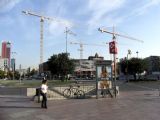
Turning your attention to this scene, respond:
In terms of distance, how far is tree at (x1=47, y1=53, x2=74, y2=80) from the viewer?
83.6m

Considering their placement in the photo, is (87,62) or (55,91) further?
(87,62)

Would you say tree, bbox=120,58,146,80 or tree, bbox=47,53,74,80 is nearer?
tree, bbox=47,53,74,80

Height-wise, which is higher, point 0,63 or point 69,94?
point 0,63

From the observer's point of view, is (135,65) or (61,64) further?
(135,65)

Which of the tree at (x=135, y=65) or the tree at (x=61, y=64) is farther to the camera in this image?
the tree at (x=135, y=65)

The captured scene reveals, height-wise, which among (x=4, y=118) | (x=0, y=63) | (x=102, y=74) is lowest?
(x=4, y=118)

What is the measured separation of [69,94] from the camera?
2572 cm

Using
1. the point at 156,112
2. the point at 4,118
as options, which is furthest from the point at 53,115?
the point at 156,112

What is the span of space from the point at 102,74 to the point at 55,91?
3593 millimetres

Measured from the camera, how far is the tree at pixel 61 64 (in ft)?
274

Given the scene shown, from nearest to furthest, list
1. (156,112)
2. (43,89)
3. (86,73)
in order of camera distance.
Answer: (156,112) → (43,89) → (86,73)

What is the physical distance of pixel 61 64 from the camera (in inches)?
3285

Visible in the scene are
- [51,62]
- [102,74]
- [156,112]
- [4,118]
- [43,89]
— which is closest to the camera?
[4,118]

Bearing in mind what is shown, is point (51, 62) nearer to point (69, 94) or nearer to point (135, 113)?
point (69, 94)
